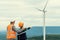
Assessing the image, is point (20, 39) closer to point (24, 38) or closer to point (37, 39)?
point (24, 38)

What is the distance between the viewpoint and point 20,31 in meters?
19.4

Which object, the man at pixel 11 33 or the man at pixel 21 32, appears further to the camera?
the man at pixel 11 33

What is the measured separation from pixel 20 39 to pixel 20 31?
63 centimetres

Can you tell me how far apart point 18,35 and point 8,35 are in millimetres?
698

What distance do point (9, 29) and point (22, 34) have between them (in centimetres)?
97

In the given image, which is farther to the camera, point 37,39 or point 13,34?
point 37,39

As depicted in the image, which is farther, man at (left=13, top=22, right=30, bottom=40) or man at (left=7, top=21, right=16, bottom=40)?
man at (left=7, top=21, right=16, bottom=40)

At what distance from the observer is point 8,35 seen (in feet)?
64.7

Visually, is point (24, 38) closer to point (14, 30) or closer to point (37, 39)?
point (14, 30)

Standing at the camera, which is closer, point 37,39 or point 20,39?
point 20,39

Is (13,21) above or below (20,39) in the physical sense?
above

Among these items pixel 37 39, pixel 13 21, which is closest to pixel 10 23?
pixel 13 21

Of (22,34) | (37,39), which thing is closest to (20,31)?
(22,34)

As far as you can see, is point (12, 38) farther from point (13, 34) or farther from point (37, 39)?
point (37, 39)
